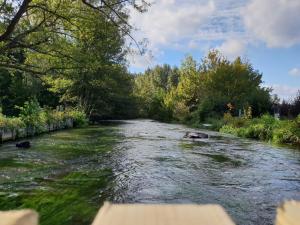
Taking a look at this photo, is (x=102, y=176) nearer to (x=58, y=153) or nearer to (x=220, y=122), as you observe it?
(x=58, y=153)

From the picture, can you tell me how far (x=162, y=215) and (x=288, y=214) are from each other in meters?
0.26

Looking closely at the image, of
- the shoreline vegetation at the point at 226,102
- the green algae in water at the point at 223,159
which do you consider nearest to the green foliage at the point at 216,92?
the shoreline vegetation at the point at 226,102

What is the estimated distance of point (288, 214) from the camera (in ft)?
2.74

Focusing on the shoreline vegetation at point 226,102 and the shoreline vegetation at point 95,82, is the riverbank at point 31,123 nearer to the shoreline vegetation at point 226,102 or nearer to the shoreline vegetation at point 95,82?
the shoreline vegetation at point 95,82

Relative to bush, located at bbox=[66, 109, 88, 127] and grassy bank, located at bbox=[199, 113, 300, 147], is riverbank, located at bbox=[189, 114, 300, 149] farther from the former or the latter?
bush, located at bbox=[66, 109, 88, 127]

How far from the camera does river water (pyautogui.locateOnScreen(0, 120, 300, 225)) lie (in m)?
7.57

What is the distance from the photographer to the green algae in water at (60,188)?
6.92 metres

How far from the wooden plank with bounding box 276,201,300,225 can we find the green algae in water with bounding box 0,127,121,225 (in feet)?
19.0

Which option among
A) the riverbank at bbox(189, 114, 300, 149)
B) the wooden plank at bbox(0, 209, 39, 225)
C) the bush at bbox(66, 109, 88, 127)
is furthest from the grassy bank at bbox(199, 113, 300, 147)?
the wooden plank at bbox(0, 209, 39, 225)

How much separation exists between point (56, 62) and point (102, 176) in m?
5.68

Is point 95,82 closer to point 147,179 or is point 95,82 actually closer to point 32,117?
point 32,117

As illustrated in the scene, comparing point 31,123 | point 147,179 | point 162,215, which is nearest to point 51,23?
point 147,179

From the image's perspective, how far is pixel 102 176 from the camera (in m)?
10.3

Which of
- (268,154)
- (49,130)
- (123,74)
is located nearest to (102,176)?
(268,154)
